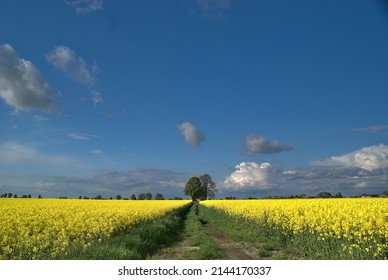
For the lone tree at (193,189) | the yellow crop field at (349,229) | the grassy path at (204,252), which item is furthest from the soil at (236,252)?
the lone tree at (193,189)

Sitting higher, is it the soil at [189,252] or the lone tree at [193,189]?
the lone tree at [193,189]

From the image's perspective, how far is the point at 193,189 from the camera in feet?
360

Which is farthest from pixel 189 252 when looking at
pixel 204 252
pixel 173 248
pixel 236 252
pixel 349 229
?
pixel 349 229

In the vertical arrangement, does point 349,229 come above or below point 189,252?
above

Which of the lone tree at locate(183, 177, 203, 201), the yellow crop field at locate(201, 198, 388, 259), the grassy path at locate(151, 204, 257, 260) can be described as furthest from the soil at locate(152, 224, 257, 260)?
the lone tree at locate(183, 177, 203, 201)

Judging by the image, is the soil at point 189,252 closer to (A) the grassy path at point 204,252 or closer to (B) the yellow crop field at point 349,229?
(A) the grassy path at point 204,252

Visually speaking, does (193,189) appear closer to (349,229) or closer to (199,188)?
(199,188)

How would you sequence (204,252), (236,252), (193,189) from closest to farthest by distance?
(204,252) → (236,252) → (193,189)

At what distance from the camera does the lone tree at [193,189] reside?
109438 millimetres

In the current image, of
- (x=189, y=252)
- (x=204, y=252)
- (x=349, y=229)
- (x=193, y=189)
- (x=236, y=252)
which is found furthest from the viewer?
(x=193, y=189)

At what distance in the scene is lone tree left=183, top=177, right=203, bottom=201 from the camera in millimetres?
109438

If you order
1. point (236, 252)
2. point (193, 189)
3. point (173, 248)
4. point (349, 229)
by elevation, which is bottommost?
point (236, 252)
